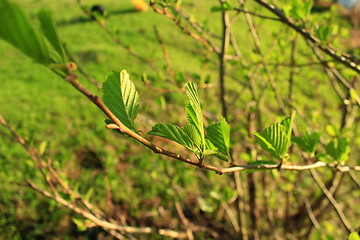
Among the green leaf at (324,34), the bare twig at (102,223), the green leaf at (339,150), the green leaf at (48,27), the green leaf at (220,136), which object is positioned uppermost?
the green leaf at (48,27)

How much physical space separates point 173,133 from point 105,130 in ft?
13.1

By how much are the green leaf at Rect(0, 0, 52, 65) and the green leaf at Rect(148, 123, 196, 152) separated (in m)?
0.25

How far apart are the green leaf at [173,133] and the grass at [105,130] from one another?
3.27ft

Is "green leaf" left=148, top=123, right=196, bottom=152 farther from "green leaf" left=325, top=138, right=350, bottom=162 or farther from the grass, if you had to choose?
the grass

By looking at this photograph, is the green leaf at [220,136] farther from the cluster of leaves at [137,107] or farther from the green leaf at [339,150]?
the green leaf at [339,150]

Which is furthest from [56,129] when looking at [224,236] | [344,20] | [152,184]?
[344,20]

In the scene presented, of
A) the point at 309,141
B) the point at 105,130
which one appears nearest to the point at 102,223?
the point at 309,141

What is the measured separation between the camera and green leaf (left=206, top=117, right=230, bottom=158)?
25.0 inches

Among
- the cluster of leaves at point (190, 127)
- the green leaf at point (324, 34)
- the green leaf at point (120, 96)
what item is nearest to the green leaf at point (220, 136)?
the cluster of leaves at point (190, 127)

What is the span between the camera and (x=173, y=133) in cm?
54

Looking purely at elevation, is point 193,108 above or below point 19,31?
below

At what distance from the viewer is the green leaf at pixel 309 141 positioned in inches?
35.2

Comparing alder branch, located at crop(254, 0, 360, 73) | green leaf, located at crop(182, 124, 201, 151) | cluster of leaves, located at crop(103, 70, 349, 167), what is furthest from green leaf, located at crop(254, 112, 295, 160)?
alder branch, located at crop(254, 0, 360, 73)

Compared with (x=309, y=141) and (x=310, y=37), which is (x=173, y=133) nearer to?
(x=309, y=141)
